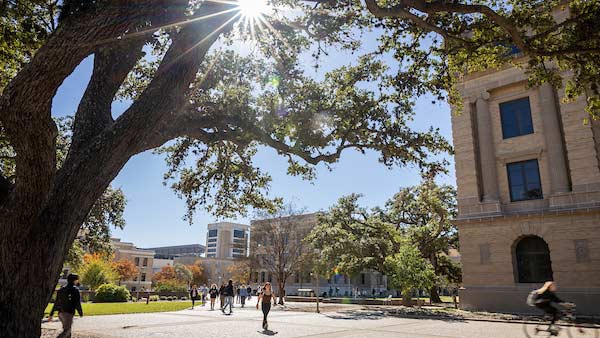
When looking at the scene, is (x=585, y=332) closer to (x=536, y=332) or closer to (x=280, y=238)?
(x=536, y=332)

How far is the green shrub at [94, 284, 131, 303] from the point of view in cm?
3900

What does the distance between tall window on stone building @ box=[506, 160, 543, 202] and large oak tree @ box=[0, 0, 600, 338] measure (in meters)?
17.4

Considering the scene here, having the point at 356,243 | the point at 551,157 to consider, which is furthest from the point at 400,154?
the point at 356,243

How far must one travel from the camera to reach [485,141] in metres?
29.2

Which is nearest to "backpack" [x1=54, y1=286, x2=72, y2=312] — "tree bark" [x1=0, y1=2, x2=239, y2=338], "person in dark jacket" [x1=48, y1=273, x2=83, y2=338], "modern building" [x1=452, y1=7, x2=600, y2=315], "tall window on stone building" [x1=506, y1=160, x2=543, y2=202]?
"person in dark jacket" [x1=48, y1=273, x2=83, y2=338]

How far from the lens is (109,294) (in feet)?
129

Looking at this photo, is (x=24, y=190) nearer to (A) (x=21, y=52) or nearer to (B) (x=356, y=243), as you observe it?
(A) (x=21, y=52)

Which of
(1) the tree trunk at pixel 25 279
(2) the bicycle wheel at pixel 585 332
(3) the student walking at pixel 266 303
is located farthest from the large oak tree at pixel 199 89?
(2) the bicycle wheel at pixel 585 332

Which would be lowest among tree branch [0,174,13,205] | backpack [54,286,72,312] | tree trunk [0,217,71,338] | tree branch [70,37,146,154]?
backpack [54,286,72,312]

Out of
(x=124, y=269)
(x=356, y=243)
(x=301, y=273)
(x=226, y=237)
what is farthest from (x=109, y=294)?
(x=226, y=237)

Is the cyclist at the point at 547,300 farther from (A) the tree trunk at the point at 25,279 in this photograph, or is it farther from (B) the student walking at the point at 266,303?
(A) the tree trunk at the point at 25,279

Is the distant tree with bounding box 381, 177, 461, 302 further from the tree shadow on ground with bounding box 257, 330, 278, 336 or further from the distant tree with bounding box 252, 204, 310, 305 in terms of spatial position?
the tree shadow on ground with bounding box 257, 330, 278, 336

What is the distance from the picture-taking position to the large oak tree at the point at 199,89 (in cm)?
629

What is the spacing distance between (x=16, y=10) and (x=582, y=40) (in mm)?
13218
